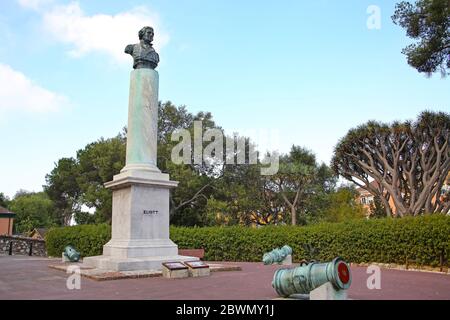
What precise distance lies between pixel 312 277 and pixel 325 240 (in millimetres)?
13174

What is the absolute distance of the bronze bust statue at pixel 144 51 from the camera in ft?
51.0

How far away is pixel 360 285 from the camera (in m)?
10.6

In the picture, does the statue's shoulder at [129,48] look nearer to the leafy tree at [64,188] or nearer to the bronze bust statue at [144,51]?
the bronze bust statue at [144,51]

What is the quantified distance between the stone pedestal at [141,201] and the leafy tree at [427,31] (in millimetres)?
10342

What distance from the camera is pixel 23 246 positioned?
29.8m

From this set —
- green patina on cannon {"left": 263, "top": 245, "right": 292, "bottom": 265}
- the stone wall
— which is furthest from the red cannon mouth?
the stone wall

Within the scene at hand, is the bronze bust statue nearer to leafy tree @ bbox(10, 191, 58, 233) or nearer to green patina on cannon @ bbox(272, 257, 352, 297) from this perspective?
green patina on cannon @ bbox(272, 257, 352, 297)

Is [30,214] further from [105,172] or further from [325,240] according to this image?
[325,240]

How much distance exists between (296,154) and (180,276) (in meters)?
30.6

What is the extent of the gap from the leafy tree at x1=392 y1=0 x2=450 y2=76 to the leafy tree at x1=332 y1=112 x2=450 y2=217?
10625mm

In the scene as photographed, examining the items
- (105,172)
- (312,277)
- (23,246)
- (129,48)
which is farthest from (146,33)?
(105,172)

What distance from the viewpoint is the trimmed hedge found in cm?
1653
